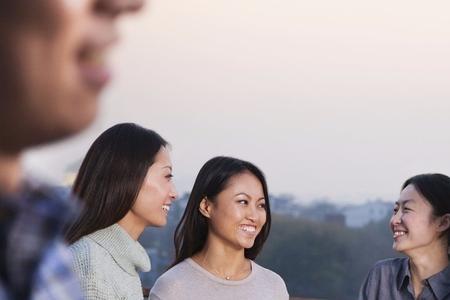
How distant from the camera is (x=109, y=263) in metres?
2.12

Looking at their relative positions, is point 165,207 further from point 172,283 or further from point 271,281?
point 271,281

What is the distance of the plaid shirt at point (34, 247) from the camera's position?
1.30 feet

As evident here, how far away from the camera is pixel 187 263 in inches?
109

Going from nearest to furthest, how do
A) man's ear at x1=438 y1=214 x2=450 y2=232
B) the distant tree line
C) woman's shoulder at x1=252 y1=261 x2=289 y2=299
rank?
woman's shoulder at x1=252 y1=261 x2=289 y2=299 < man's ear at x1=438 y1=214 x2=450 y2=232 < the distant tree line

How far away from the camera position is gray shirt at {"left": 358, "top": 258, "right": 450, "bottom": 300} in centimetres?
287

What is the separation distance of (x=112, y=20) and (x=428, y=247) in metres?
2.62

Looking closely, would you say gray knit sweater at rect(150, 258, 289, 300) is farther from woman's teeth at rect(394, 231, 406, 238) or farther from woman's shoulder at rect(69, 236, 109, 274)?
woman's shoulder at rect(69, 236, 109, 274)

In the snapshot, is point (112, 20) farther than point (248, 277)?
No

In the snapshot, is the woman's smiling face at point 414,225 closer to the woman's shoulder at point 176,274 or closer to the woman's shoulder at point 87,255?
the woman's shoulder at point 176,274

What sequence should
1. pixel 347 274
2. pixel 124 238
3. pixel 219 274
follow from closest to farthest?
pixel 124 238 < pixel 219 274 < pixel 347 274

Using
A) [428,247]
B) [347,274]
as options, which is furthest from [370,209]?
[428,247]

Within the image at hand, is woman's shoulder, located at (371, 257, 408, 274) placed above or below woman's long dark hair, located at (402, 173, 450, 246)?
below

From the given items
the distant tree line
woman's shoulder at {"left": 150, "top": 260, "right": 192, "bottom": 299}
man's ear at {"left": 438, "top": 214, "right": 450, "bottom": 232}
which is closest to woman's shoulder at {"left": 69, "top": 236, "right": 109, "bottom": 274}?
woman's shoulder at {"left": 150, "top": 260, "right": 192, "bottom": 299}

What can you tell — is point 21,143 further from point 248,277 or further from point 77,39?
point 248,277
